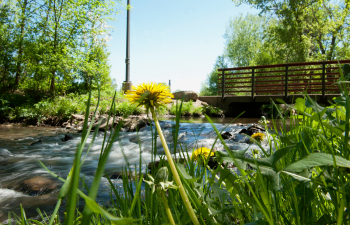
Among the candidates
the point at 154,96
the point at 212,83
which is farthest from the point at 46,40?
the point at 212,83

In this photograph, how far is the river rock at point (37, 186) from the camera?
2640 millimetres

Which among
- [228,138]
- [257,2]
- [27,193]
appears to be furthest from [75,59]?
[257,2]

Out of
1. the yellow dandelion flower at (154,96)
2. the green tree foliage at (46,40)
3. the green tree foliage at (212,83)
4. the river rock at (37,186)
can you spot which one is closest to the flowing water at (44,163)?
the river rock at (37,186)

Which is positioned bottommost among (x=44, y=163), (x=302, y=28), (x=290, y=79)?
(x=44, y=163)

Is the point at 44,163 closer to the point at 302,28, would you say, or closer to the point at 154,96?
the point at 154,96

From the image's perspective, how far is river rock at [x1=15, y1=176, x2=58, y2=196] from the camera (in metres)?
2.64

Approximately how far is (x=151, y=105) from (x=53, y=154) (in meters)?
4.71

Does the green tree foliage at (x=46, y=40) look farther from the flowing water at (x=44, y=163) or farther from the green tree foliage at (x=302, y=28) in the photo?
the green tree foliage at (x=302, y=28)

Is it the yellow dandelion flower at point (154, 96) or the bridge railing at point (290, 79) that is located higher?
the bridge railing at point (290, 79)

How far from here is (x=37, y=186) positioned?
9.02 feet

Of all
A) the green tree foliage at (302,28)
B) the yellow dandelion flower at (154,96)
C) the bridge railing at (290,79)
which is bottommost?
Result: the yellow dandelion flower at (154,96)

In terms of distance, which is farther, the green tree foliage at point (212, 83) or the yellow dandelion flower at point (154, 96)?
the green tree foliage at point (212, 83)

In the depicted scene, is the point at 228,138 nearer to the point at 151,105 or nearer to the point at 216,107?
the point at 151,105

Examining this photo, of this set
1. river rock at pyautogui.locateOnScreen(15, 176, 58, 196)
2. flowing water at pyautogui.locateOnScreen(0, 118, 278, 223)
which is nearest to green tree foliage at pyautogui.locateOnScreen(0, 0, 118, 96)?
flowing water at pyautogui.locateOnScreen(0, 118, 278, 223)
